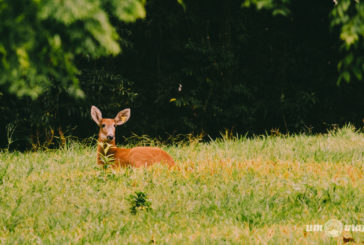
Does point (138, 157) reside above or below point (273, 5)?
below

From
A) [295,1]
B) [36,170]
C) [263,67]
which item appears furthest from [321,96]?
[36,170]

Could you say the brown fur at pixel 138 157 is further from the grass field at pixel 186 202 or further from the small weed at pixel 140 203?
the small weed at pixel 140 203

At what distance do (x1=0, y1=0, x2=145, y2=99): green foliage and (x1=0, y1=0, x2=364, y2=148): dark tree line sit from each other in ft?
24.6

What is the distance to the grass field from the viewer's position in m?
3.89

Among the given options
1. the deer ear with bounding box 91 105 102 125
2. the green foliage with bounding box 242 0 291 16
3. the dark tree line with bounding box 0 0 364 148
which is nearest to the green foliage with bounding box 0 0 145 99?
the green foliage with bounding box 242 0 291 16

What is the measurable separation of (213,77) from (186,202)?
7.21 metres

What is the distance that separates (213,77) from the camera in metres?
11.6

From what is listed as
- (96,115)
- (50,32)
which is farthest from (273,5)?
(96,115)

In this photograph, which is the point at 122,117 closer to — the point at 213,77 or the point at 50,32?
the point at 50,32

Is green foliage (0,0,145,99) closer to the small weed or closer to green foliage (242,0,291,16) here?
green foliage (242,0,291,16)

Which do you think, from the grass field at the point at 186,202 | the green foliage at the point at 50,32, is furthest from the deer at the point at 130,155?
the green foliage at the point at 50,32

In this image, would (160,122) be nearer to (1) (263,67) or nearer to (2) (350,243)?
(1) (263,67)

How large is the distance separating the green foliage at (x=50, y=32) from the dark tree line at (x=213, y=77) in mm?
7492

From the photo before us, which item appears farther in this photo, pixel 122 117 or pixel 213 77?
pixel 213 77
